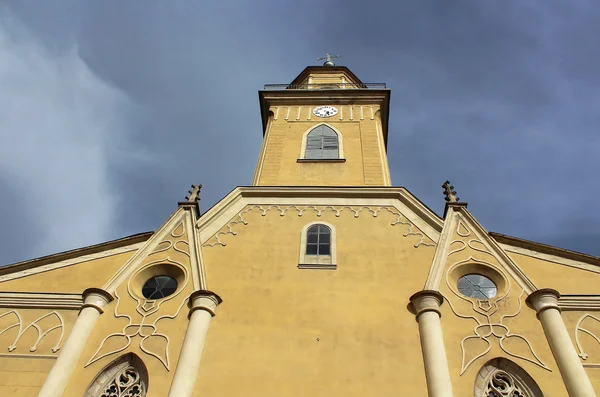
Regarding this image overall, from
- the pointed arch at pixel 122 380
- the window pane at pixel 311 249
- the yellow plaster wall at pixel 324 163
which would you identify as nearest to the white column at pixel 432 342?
the window pane at pixel 311 249

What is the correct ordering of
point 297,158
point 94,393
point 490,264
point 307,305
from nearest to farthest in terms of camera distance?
point 94,393 < point 307,305 < point 490,264 < point 297,158

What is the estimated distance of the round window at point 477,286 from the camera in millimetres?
13714

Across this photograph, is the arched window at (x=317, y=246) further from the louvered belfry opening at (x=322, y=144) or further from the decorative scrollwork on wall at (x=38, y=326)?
the decorative scrollwork on wall at (x=38, y=326)

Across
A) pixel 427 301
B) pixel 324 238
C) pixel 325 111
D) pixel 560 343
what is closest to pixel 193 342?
pixel 324 238

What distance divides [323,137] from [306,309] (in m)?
10.0

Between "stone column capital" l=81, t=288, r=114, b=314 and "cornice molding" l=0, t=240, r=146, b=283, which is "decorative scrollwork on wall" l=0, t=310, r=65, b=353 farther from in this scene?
"cornice molding" l=0, t=240, r=146, b=283

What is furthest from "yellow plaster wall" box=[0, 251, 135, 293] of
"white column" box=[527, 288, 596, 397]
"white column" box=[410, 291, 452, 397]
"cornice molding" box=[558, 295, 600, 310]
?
"cornice molding" box=[558, 295, 600, 310]

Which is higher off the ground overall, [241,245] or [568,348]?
[241,245]

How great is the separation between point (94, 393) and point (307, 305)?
5125 millimetres

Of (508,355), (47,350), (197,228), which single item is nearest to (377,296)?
(508,355)

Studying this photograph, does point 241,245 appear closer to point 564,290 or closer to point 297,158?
point 297,158

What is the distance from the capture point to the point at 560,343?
11969 millimetres

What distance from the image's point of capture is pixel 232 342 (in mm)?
12602

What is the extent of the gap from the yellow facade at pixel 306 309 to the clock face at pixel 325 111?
7.02 meters
